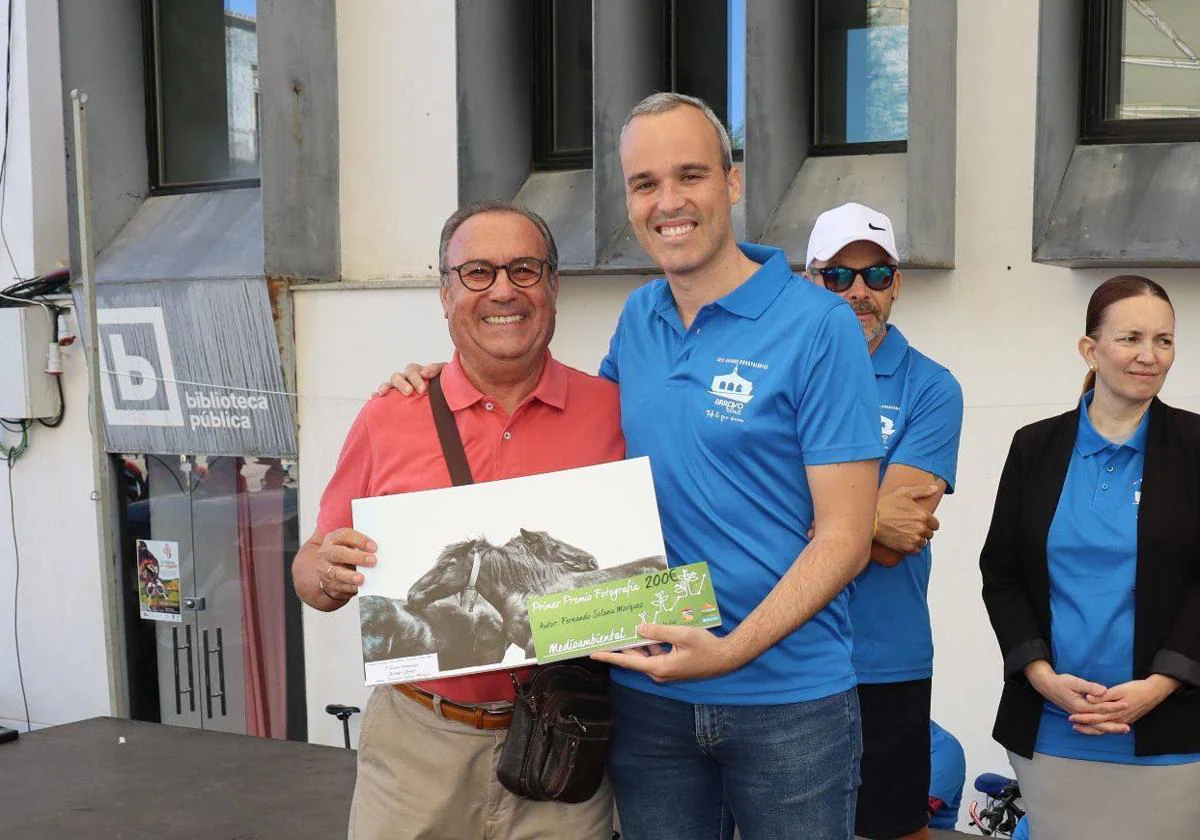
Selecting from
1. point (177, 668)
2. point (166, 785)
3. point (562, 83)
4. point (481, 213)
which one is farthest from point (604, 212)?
point (177, 668)

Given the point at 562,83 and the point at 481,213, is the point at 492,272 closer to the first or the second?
the point at 481,213

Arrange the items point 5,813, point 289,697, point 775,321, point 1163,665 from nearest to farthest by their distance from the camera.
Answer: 1. point 775,321
2. point 1163,665
3. point 5,813
4. point 289,697

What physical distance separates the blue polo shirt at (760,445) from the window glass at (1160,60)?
3.35 metres

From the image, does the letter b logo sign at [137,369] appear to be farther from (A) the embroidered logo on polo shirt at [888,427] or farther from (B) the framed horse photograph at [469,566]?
(B) the framed horse photograph at [469,566]

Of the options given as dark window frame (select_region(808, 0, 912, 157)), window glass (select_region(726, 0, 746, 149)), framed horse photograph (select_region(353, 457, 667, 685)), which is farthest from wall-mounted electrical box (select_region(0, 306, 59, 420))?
framed horse photograph (select_region(353, 457, 667, 685))

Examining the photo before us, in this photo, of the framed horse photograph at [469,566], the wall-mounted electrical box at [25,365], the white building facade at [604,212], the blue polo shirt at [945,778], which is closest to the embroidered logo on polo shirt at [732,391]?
the framed horse photograph at [469,566]

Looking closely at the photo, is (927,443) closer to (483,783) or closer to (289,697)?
(483,783)

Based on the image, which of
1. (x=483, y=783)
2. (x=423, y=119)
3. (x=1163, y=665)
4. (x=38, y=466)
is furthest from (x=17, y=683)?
(x=1163, y=665)

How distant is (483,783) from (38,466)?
6.68m

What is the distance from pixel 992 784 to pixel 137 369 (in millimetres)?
5185

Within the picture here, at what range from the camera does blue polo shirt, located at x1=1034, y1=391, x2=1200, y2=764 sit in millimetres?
2957

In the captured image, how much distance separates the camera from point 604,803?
2.49m

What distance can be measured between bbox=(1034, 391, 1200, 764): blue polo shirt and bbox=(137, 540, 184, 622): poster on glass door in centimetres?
615

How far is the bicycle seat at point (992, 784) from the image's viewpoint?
16.4 ft
